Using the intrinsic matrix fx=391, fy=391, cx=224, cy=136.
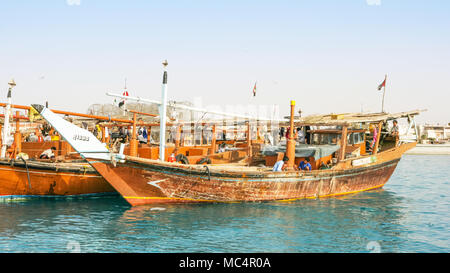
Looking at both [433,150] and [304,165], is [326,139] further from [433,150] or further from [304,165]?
[433,150]

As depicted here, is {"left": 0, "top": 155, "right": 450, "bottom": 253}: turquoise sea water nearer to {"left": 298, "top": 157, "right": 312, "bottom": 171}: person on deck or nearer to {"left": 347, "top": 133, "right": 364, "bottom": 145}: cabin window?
{"left": 298, "top": 157, "right": 312, "bottom": 171}: person on deck

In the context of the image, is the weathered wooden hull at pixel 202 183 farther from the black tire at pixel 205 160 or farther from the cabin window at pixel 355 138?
the cabin window at pixel 355 138

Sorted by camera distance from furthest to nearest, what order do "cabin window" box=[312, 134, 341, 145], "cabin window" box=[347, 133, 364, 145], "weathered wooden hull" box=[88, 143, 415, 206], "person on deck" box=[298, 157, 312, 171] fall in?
"cabin window" box=[347, 133, 364, 145], "cabin window" box=[312, 134, 341, 145], "person on deck" box=[298, 157, 312, 171], "weathered wooden hull" box=[88, 143, 415, 206]

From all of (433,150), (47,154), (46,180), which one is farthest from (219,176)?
(433,150)

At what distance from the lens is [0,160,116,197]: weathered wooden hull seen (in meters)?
16.3

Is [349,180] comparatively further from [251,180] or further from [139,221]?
[139,221]

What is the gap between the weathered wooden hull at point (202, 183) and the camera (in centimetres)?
1360

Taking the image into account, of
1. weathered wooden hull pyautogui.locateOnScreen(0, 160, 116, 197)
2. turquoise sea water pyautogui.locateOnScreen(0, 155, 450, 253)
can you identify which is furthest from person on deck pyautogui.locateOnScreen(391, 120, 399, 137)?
weathered wooden hull pyautogui.locateOnScreen(0, 160, 116, 197)

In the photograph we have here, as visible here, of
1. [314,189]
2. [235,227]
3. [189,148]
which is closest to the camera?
[235,227]

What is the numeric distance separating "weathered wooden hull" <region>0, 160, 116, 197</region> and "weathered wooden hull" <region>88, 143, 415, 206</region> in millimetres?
4284
